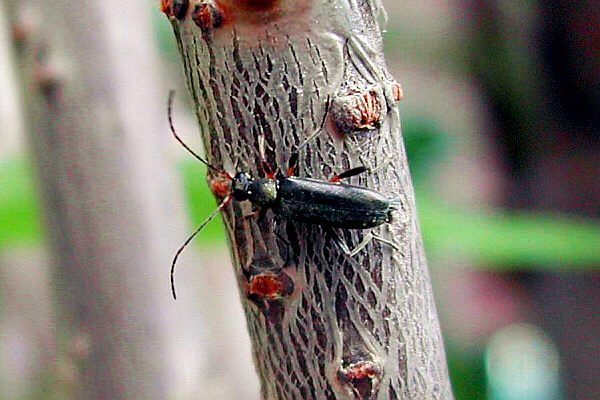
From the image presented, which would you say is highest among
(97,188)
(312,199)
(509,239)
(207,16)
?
(207,16)

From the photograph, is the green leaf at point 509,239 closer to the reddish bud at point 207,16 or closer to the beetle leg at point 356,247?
the beetle leg at point 356,247

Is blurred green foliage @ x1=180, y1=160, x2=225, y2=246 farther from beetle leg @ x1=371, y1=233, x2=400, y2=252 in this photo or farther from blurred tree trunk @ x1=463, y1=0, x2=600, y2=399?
blurred tree trunk @ x1=463, y1=0, x2=600, y2=399

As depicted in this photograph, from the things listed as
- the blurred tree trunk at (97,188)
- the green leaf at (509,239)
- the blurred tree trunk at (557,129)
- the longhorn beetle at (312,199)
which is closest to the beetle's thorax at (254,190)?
the longhorn beetle at (312,199)

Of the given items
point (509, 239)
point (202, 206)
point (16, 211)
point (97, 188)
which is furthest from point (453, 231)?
point (97, 188)

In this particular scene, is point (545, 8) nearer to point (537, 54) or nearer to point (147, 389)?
point (537, 54)

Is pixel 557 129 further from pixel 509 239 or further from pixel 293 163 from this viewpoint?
pixel 293 163

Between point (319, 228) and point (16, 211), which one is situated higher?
point (16, 211)
